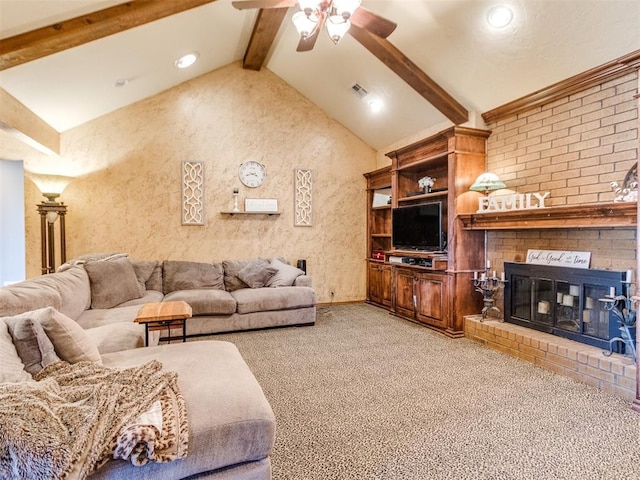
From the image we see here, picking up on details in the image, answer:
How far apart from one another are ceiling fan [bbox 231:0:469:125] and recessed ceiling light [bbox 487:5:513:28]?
0.91 m

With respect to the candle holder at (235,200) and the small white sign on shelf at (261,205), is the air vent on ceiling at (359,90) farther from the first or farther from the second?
the candle holder at (235,200)

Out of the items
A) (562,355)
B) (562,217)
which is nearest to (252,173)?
(562,217)

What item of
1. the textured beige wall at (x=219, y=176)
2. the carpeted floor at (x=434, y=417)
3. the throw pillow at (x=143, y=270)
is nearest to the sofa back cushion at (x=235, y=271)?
the textured beige wall at (x=219, y=176)

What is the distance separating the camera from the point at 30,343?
1571mm

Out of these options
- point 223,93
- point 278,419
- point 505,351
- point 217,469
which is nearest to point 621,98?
point 505,351

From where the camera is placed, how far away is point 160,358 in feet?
6.35

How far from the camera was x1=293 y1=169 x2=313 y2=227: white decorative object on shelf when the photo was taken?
5.68 meters

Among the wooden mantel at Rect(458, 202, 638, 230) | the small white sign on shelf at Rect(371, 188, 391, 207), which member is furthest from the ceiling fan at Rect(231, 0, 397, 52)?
the small white sign on shelf at Rect(371, 188, 391, 207)

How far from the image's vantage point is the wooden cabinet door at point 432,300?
404cm

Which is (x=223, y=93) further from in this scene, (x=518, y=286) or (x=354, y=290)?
(x=518, y=286)

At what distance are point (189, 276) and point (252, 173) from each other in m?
1.85

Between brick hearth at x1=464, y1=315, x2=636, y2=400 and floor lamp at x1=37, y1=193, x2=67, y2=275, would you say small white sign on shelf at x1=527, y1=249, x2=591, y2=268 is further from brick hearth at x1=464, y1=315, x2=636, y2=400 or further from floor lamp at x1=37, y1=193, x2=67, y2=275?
floor lamp at x1=37, y1=193, x2=67, y2=275

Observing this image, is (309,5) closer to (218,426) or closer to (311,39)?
(311,39)

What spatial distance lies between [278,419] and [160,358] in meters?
0.81
